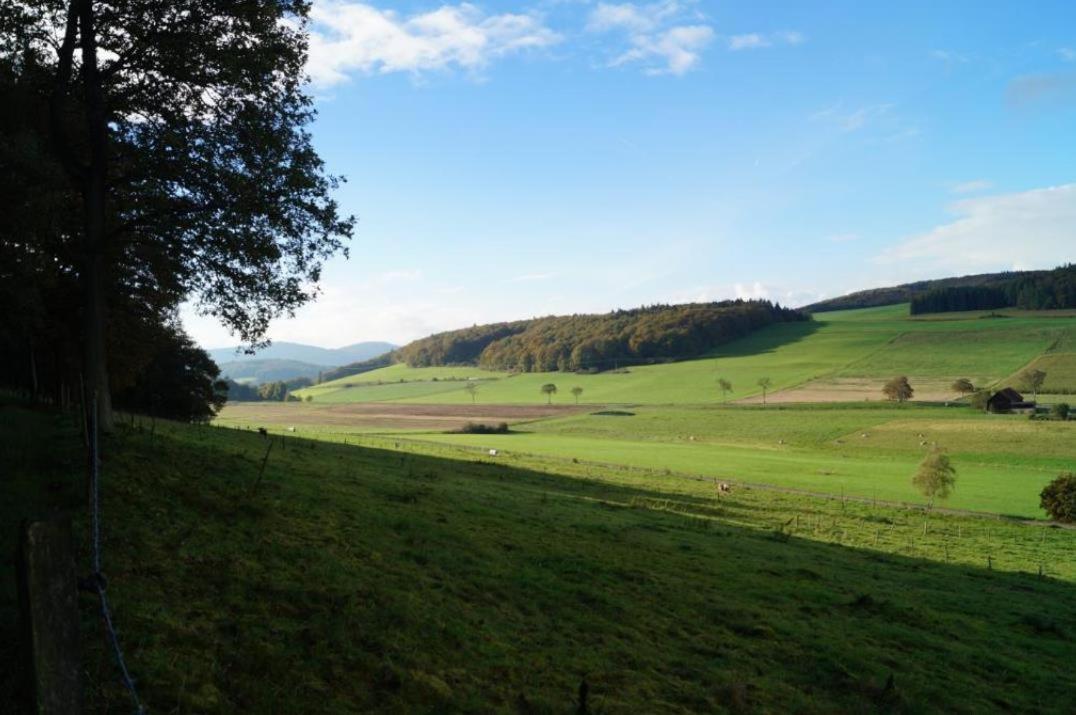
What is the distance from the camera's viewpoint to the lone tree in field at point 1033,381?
4230 inches

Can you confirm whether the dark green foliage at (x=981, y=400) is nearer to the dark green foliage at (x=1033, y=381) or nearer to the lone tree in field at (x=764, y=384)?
the dark green foliage at (x=1033, y=381)

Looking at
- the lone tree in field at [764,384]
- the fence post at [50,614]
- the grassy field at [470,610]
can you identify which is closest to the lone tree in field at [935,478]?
the grassy field at [470,610]

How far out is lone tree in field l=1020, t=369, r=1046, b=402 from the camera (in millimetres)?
107438

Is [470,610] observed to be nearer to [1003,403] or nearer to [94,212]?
[94,212]

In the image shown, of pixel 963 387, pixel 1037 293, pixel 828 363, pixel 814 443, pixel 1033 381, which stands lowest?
pixel 814 443

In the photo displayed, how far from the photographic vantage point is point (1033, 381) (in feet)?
353

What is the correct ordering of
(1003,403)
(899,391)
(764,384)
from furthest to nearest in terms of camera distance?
(764,384) → (899,391) → (1003,403)

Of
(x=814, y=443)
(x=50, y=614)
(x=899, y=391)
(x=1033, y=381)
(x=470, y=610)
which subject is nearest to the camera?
(x=50, y=614)

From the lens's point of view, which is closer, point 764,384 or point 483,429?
point 483,429

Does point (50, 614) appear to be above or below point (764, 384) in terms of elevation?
above

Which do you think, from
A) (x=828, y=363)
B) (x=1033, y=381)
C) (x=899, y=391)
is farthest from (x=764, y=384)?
(x=1033, y=381)

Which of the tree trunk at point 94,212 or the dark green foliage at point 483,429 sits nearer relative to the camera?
the tree trunk at point 94,212

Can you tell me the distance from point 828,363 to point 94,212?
16196 centimetres

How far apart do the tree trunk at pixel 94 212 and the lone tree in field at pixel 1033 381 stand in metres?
129
